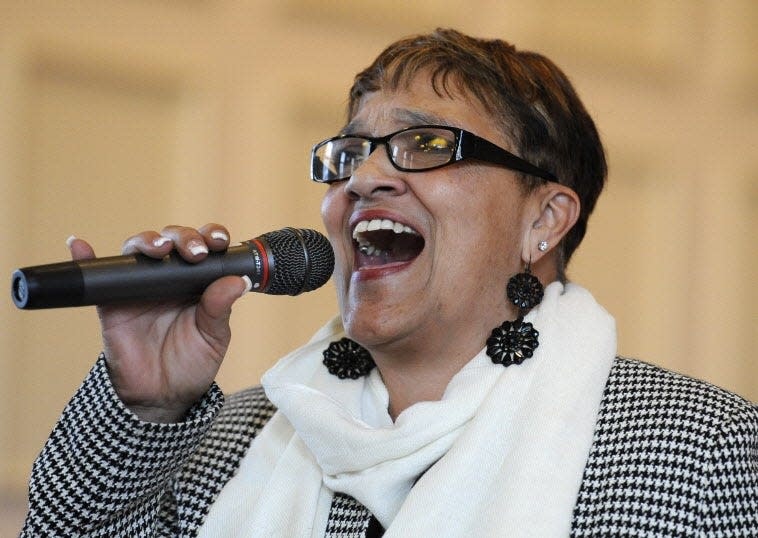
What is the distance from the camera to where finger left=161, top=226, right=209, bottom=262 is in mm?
1395

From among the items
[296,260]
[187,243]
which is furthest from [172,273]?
[296,260]

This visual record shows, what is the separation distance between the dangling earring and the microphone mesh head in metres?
0.32

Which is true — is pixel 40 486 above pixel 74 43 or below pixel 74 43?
below

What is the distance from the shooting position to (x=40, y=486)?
164 centimetres

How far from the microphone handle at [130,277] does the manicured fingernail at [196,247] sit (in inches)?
1.0

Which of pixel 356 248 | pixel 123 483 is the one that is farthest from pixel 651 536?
pixel 123 483

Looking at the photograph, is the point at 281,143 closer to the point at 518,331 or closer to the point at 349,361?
the point at 349,361

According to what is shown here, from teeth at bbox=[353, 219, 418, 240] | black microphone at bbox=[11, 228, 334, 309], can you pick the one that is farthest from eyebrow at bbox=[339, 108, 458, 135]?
black microphone at bbox=[11, 228, 334, 309]

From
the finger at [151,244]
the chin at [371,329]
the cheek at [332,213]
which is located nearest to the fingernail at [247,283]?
the finger at [151,244]

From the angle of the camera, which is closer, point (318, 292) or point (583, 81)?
point (318, 292)

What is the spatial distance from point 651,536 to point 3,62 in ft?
7.85

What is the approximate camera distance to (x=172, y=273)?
1.40m

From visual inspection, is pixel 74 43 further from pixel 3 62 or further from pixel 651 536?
pixel 651 536

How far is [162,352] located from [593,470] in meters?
0.74
